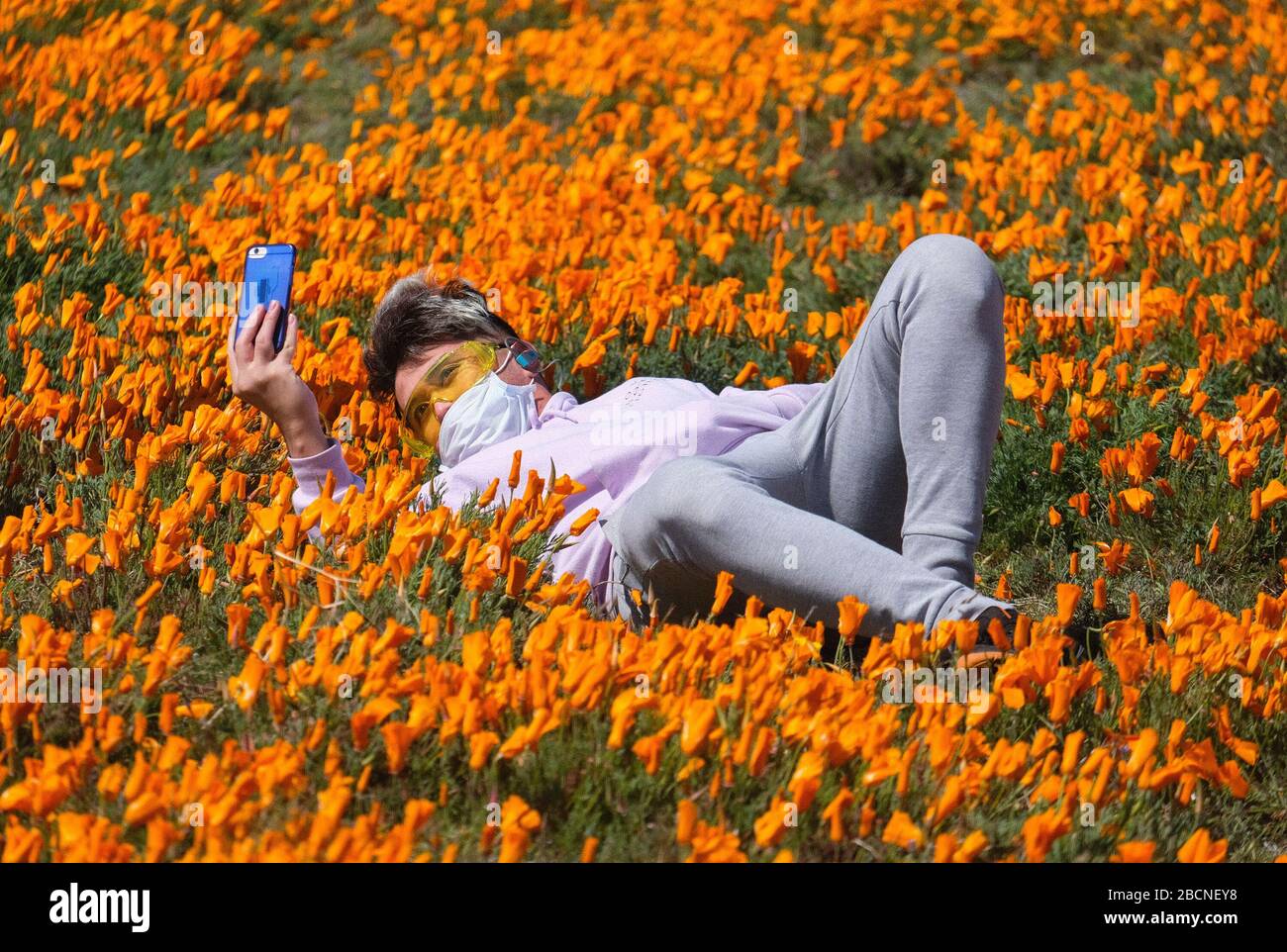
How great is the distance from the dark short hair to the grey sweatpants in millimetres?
1028

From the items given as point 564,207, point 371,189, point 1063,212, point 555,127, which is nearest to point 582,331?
point 564,207

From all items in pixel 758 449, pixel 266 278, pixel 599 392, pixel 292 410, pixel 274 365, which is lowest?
pixel 758 449

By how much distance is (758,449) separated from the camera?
138 inches

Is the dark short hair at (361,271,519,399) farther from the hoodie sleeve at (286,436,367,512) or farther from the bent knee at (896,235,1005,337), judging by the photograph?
the bent knee at (896,235,1005,337)

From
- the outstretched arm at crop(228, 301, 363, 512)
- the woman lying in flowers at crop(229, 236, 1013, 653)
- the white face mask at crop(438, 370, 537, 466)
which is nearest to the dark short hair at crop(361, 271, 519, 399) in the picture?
the woman lying in flowers at crop(229, 236, 1013, 653)

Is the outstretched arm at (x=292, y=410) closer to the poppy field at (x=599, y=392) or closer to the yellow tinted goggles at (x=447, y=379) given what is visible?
the poppy field at (x=599, y=392)

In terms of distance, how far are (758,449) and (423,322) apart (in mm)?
1204

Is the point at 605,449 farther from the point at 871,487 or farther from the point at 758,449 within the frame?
A: the point at 871,487

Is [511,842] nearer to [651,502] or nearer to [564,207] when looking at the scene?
[651,502]

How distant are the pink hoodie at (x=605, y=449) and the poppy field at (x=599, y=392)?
0.12 m

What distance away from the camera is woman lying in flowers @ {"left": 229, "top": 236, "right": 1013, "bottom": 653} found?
3100 millimetres

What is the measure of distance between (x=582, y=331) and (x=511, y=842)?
2.92 m

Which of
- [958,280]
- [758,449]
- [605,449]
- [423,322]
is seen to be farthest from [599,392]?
[958,280]

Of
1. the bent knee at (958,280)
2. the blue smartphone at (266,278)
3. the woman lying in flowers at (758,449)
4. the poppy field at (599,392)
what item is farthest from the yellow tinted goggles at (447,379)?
the bent knee at (958,280)
